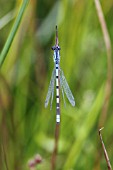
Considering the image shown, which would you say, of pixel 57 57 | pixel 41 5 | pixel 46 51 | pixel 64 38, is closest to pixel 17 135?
pixel 64 38

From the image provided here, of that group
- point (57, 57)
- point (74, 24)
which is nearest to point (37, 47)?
point (74, 24)

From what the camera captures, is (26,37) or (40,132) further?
(26,37)

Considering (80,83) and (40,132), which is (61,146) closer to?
(40,132)

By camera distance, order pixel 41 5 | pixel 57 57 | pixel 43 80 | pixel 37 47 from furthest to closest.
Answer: pixel 41 5 → pixel 37 47 → pixel 43 80 → pixel 57 57

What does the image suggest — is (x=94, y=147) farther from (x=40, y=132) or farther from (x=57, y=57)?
(x=57, y=57)

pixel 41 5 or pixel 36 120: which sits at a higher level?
pixel 41 5

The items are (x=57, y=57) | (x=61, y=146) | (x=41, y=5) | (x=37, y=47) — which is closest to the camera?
(x=57, y=57)

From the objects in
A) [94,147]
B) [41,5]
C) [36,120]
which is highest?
[41,5]
